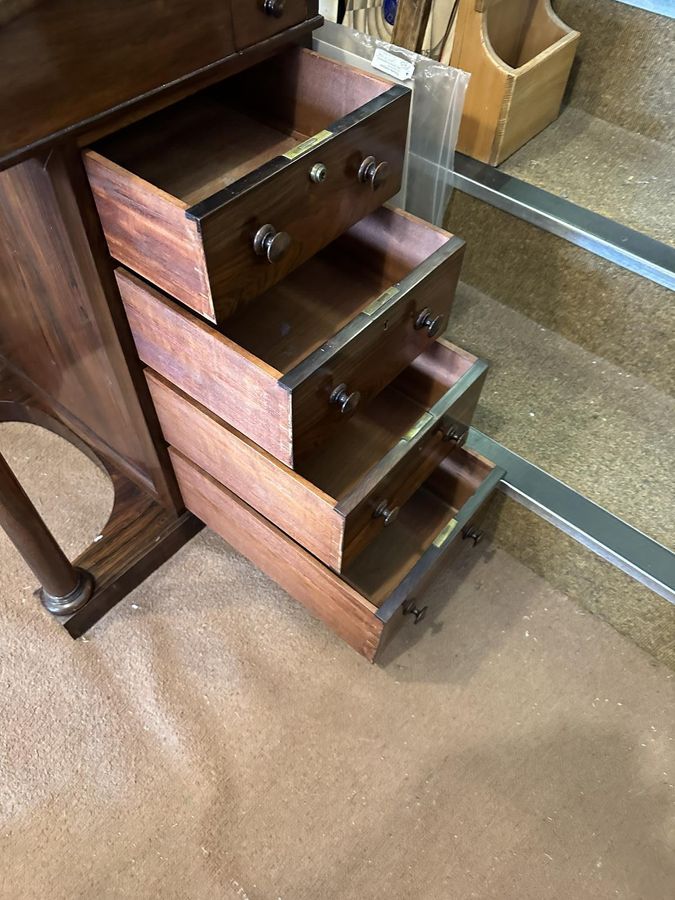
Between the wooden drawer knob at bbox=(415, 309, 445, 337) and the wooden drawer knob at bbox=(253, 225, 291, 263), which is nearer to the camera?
the wooden drawer knob at bbox=(253, 225, 291, 263)

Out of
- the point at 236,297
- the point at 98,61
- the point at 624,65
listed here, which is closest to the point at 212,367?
the point at 236,297

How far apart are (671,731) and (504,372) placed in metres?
0.63

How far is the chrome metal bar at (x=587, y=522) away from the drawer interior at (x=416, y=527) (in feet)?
0.24

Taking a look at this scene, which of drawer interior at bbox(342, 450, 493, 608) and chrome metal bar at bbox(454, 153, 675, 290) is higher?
chrome metal bar at bbox(454, 153, 675, 290)

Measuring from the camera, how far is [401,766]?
97cm

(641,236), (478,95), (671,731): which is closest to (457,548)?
(671,731)

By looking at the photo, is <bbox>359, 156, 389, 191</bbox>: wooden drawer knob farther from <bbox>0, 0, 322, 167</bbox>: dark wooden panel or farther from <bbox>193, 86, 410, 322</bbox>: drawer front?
<bbox>0, 0, 322, 167</bbox>: dark wooden panel

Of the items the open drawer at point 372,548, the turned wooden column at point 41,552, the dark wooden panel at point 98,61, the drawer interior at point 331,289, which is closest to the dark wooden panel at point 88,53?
the dark wooden panel at point 98,61

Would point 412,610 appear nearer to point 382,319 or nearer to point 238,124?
point 382,319

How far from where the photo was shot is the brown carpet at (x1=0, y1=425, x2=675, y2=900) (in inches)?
35.2

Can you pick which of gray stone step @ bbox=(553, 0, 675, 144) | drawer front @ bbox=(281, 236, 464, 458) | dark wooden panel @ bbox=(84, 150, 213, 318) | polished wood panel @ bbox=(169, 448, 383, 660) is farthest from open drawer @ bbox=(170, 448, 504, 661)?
gray stone step @ bbox=(553, 0, 675, 144)

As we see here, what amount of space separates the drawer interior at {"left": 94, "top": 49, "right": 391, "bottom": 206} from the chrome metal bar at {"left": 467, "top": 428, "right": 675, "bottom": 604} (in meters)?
0.55

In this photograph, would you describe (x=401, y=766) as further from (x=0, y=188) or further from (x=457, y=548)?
(x=0, y=188)

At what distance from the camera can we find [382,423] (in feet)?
3.20
